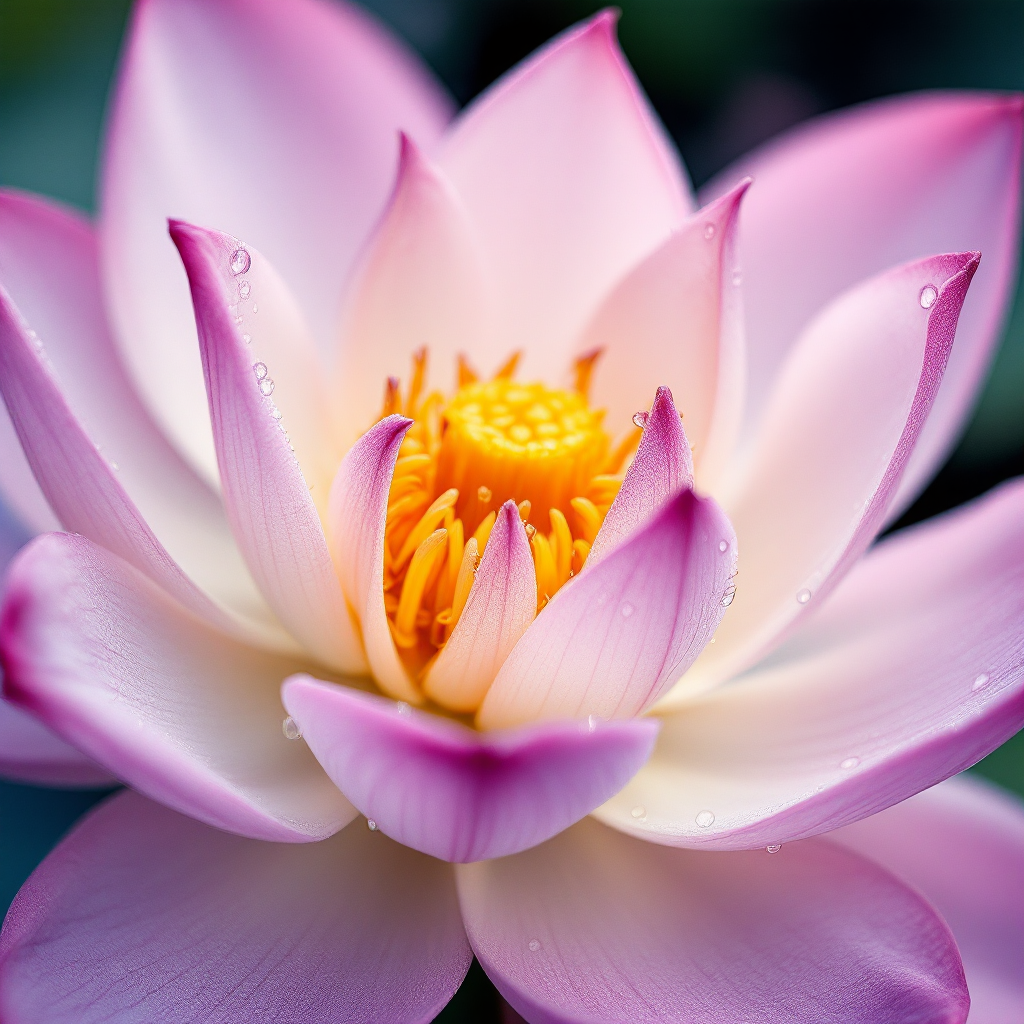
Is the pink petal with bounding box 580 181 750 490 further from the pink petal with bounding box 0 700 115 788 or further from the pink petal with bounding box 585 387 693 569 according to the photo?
the pink petal with bounding box 0 700 115 788

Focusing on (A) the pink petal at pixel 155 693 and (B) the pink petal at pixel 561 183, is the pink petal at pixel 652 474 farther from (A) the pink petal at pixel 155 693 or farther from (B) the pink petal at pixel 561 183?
(B) the pink petal at pixel 561 183

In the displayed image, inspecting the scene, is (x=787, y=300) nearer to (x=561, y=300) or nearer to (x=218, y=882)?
(x=561, y=300)

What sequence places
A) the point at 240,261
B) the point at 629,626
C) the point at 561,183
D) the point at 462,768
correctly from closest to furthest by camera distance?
the point at 462,768 → the point at 629,626 → the point at 240,261 → the point at 561,183

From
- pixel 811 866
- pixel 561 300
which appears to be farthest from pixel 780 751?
pixel 561 300

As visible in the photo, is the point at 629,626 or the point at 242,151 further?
the point at 242,151

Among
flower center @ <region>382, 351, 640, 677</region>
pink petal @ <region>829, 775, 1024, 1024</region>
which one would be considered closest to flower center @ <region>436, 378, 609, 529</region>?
flower center @ <region>382, 351, 640, 677</region>

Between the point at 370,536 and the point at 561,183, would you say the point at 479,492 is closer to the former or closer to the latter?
the point at 370,536

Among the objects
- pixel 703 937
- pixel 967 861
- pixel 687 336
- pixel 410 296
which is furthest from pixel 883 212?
pixel 703 937
